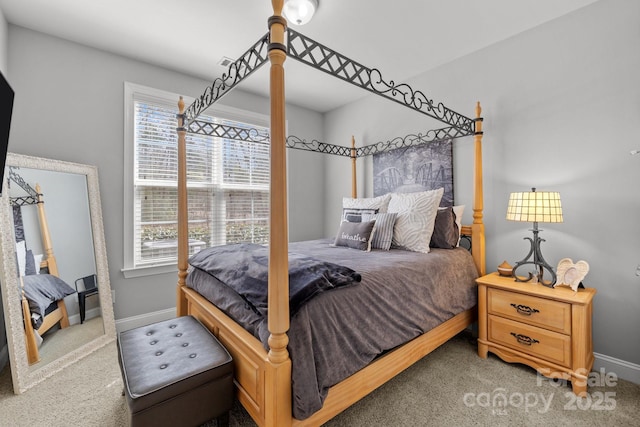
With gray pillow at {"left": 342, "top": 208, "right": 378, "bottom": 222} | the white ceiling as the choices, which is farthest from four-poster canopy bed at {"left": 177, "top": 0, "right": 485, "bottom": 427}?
gray pillow at {"left": 342, "top": 208, "right": 378, "bottom": 222}

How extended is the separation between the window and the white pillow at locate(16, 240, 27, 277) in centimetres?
77

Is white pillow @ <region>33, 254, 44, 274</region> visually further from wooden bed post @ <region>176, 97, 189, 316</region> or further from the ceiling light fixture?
the ceiling light fixture

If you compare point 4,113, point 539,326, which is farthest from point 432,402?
point 4,113

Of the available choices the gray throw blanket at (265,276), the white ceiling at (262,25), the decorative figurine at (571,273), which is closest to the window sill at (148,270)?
the gray throw blanket at (265,276)

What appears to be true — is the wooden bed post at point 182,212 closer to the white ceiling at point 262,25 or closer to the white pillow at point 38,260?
the white ceiling at point 262,25

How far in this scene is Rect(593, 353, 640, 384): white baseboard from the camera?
6.36 ft

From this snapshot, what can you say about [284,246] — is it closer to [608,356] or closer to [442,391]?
[442,391]

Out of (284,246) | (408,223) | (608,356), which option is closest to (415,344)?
(408,223)

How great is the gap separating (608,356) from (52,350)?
3984 mm

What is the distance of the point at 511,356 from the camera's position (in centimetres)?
209

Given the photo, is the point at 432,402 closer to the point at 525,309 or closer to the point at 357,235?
the point at 525,309

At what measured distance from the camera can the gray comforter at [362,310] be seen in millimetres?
1266

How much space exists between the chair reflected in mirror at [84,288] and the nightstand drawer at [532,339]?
324cm

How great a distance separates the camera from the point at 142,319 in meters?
2.85
